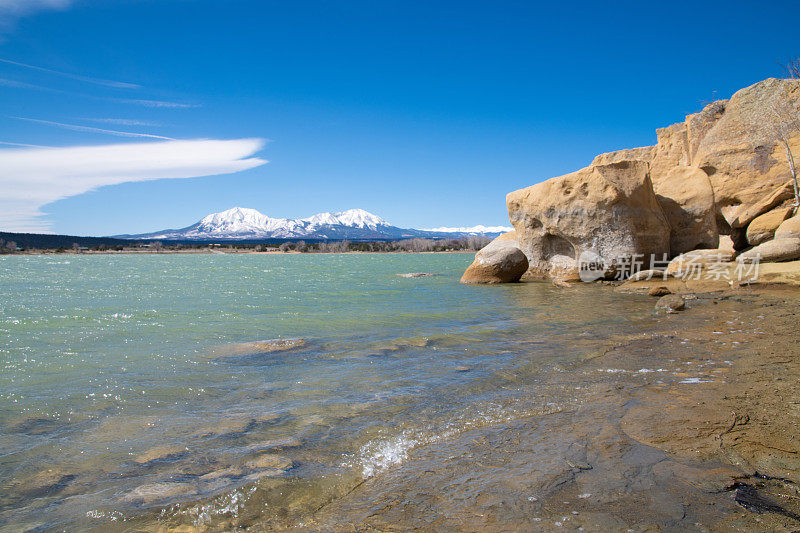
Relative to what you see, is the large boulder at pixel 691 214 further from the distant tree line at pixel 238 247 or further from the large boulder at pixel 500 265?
the distant tree line at pixel 238 247

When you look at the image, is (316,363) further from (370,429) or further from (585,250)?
(585,250)

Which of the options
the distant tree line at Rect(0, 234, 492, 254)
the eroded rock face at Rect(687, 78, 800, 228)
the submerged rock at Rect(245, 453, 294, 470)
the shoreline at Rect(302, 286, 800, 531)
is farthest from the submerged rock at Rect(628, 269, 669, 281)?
the distant tree line at Rect(0, 234, 492, 254)

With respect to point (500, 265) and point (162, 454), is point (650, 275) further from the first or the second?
point (162, 454)

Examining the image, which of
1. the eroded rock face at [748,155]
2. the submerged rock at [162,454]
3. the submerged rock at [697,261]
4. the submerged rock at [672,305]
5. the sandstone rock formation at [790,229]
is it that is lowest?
the submerged rock at [162,454]

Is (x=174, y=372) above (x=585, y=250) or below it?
below

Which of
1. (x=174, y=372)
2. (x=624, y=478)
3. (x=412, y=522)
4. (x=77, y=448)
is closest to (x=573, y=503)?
(x=624, y=478)

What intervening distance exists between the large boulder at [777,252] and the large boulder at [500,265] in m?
9.19

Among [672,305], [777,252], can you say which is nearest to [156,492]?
[672,305]

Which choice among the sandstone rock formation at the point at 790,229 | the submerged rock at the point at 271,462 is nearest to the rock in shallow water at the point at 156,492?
→ the submerged rock at the point at 271,462

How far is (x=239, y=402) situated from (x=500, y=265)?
1795cm

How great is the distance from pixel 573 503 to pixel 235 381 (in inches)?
205

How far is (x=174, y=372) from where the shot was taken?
7.44 meters

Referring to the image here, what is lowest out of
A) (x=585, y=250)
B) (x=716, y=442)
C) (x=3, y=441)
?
(x=3, y=441)

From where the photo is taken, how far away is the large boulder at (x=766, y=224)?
700 inches
